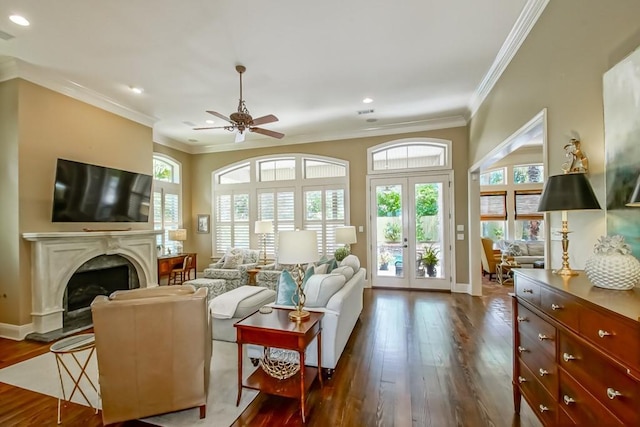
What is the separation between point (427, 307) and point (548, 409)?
3276 millimetres

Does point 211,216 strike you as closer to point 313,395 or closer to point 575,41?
point 313,395

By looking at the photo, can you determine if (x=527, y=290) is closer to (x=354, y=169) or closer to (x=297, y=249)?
(x=297, y=249)

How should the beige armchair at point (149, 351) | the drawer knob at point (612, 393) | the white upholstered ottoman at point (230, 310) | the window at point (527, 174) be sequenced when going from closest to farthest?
1. the drawer knob at point (612, 393)
2. the beige armchair at point (149, 351)
3. the white upholstered ottoman at point (230, 310)
4. the window at point (527, 174)

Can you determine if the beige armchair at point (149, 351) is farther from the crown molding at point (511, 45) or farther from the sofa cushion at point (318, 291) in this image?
the crown molding at point (511, 45)

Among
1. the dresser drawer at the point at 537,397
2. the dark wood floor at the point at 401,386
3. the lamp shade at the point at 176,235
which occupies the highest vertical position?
the lamp shade at the point at 176,235

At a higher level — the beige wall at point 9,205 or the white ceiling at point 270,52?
the white ceiling at point 270,52

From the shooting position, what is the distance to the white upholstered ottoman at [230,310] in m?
3.43

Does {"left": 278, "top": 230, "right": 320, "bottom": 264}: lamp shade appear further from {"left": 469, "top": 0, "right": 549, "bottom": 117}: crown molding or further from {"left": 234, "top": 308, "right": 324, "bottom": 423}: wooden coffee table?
{"left": 469, "top": 0, "right": 549, "bottom": 117}: crown molding

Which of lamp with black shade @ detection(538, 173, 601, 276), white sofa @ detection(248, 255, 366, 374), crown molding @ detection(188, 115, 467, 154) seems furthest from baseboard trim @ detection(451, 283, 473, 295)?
lamp with black shade @ detection(538, 173, 601, 276)

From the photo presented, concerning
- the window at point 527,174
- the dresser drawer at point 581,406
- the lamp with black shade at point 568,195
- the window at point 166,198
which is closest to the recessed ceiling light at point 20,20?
the window at point 166,198

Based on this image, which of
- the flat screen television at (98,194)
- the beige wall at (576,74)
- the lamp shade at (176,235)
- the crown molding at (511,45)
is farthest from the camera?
the lamp shade at (176,235)

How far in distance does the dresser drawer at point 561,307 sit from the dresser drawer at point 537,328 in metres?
0.10

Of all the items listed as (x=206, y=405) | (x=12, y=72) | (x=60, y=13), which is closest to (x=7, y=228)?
(x=12, y=72)

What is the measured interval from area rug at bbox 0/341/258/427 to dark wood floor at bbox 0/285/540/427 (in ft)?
0.25
